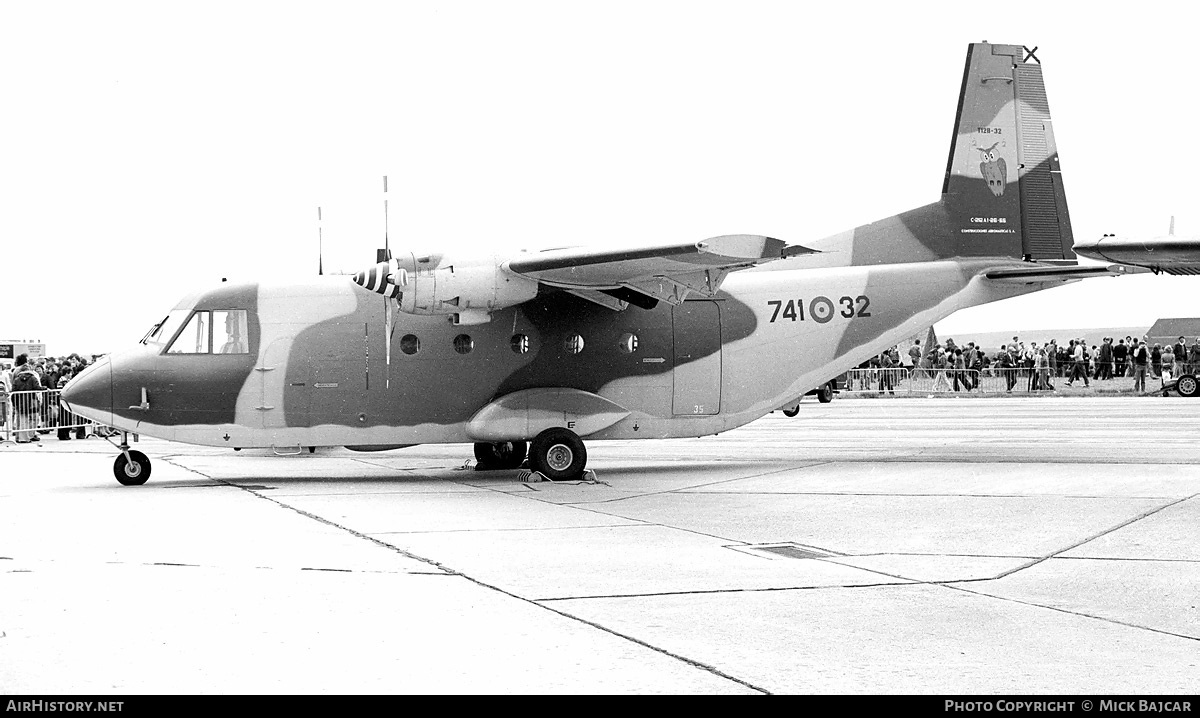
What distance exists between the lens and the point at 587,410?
16.0 metres

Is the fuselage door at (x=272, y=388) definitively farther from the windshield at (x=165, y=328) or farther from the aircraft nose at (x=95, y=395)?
the aircraft nose at (x=95, y=395)

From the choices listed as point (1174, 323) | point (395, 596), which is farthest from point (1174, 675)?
point (1174, 323)

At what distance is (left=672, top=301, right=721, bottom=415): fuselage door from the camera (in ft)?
54.4

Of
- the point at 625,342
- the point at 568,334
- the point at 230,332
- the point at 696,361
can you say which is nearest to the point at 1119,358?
the point at 696,361

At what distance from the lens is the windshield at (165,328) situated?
50.4ft

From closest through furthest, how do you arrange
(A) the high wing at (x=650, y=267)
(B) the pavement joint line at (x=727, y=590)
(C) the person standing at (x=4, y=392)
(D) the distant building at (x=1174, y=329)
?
1. (B) the pavement joint line at (x=727, y=590)
2. (A) the high wing at (x=650, y=267)
3. (C) the person standing at (x=4, y=392)
4. (D) the distant building at (x=1174, y=329)

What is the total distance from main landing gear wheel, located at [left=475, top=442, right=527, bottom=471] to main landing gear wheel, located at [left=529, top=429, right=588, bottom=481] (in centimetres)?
185

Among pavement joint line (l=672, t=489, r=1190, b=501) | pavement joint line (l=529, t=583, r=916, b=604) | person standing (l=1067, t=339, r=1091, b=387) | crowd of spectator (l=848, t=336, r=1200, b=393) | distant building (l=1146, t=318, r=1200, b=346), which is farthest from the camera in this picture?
distant building (l=1146, t=318, r=1200, b=346)

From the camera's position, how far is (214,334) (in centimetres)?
1552

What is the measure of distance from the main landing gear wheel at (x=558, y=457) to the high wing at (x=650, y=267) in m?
1.96

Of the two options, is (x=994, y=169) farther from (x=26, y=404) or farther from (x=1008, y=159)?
(x=26, y=404)

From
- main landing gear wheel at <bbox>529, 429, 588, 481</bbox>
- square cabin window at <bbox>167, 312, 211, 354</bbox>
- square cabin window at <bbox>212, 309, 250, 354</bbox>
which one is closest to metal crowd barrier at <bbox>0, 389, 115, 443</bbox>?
square cabin window at <bbox>167, 312, 211, 354</bbox>

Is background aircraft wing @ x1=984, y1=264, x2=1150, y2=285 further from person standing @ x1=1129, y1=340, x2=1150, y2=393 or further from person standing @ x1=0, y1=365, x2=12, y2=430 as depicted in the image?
person standing @ x1=1129, y1=340, x2=1150, y2=393

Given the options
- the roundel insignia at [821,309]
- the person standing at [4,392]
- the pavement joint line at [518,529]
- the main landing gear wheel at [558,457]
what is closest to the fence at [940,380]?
the roundel insignia at [821,309]
